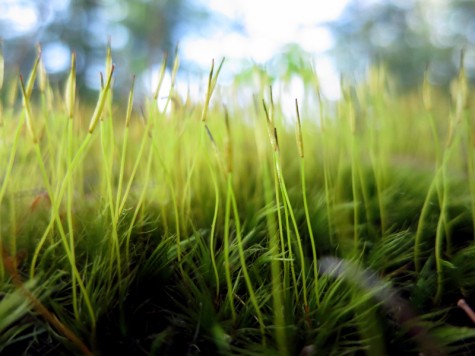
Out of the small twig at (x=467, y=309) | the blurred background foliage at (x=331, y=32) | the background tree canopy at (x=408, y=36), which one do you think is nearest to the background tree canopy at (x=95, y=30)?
the blurred background foliage at (x=331, y=32)

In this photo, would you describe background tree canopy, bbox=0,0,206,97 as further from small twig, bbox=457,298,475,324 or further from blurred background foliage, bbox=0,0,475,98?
small twig, bbox=457,298,475,324

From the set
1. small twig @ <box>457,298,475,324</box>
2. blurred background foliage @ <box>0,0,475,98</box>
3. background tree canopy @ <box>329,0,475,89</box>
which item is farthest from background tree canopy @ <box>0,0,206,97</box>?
small twig @ <box>457,298,475,324</box>

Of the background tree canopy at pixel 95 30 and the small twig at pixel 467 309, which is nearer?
the small twig at pixel 467 309

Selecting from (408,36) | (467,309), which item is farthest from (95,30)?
(467,309)

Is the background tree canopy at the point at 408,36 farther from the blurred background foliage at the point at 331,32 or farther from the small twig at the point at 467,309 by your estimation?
the small twig at the point at 467,309

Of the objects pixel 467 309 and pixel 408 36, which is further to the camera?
pixel 408 36

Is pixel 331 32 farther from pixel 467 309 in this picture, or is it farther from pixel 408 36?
pixel 467 309

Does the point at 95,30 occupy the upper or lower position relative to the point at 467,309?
upper

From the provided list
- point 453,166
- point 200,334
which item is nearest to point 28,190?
point 200,334

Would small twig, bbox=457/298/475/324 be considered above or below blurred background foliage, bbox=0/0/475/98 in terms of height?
below
